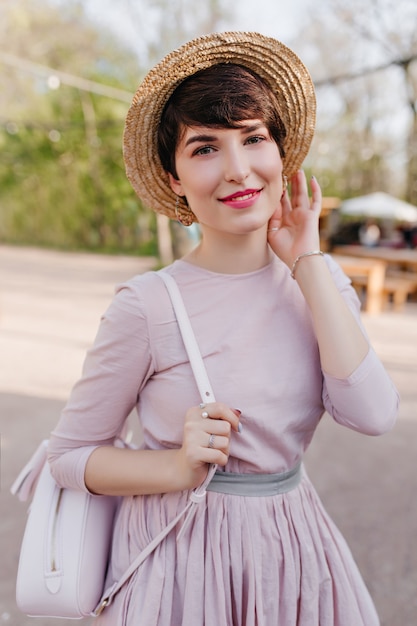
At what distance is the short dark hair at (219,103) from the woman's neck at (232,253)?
0.58ft

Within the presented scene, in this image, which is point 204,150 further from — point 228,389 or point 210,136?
point 228,389

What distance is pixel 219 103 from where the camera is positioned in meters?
0.98

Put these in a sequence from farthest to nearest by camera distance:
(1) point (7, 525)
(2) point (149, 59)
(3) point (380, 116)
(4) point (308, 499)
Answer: (3) point (380, 116) < (2) point (149, 59) < (1) point (7, 525) < (4) point (308, 499)

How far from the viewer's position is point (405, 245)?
1246 cm

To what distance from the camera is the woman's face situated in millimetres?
986

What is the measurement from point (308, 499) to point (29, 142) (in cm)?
1795

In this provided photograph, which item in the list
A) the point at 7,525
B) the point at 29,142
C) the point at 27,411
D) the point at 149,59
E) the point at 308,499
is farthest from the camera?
the point at 29,142

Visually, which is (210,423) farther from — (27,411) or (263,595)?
(27,411)

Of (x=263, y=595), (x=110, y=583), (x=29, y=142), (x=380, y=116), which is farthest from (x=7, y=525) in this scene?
(x=380, y=116)

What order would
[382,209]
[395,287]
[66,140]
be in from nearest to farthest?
[395,287]
[382,209]
[66,140]

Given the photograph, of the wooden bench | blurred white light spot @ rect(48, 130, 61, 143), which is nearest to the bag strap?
the wooden bench

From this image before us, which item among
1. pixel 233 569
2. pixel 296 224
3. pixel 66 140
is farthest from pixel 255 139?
pixel 66 140

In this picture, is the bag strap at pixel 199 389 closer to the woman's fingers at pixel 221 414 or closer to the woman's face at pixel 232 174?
the woman's fingers at pixel 221 414

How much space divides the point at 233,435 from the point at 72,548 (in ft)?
1.16
